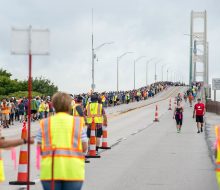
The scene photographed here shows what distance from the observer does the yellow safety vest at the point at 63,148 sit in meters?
7.78

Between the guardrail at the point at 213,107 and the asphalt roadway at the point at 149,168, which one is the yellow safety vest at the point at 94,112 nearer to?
the asphalt roadway at the point at 149,168

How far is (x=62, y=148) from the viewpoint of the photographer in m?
7.87

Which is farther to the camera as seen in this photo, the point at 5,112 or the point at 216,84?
the point at 216,84

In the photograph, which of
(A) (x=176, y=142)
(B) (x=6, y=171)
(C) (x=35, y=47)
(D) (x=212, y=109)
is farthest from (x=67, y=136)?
(D) (x=212, y=109)

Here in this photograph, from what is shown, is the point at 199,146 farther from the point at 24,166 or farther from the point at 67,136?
the point at 67,136

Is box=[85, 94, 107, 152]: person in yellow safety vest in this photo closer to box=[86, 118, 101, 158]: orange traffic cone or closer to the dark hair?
box=[86, 118, 101, 158]: orange traffic cone

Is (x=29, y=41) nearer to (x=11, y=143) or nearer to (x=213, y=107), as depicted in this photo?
(x=11, y=143)

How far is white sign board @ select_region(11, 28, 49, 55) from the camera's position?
31.2 ft

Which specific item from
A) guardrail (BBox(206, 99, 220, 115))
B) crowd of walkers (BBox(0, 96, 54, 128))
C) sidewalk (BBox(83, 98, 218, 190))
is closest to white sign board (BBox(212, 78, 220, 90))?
guardrail (BBox(206, 99, 220, 115))

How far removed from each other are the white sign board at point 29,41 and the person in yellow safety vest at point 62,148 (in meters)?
1.61

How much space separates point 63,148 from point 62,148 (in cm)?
1

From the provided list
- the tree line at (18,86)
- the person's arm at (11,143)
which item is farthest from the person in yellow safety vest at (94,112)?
the tree line at (18,86)

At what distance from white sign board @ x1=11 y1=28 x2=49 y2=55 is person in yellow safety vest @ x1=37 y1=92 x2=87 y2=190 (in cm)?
161

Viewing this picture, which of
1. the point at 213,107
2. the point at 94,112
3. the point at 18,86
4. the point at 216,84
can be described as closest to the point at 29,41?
the point at 94,112
